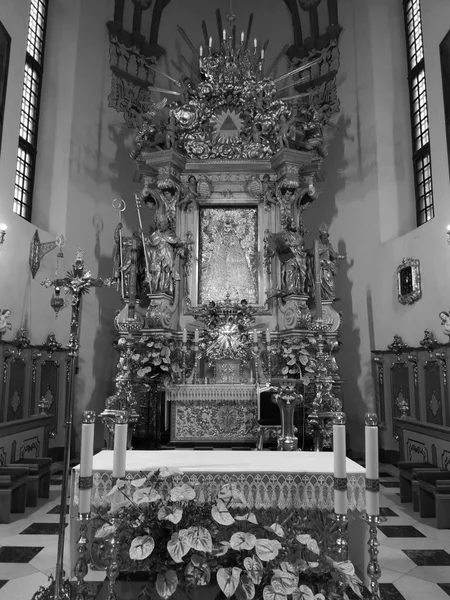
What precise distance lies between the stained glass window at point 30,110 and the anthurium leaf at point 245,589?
8.27 meters

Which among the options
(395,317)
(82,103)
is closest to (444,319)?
(395,317)

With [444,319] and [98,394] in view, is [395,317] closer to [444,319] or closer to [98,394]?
A: [444,319]

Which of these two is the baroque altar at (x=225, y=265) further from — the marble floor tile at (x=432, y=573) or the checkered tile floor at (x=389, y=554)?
the marble floor tile at (x=432, y=573)

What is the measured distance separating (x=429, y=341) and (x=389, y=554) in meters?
3.94

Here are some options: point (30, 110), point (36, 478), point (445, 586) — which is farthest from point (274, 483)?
point (30, 110)

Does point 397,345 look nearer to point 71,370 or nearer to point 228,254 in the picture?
point 228,254

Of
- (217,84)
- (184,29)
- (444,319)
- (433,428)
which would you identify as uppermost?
(184,29)

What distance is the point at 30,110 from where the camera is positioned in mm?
9289

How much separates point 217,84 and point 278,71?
2.67m

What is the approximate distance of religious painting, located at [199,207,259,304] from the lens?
31.7 feet

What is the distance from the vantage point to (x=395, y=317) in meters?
8.93

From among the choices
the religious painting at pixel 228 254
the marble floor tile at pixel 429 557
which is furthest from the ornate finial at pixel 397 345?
the marble floor tile at pixel 429 557

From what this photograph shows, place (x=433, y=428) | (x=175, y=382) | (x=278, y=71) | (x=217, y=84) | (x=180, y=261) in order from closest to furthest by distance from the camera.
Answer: (x=433, y=428) → (x=175, y=382) → (x=180, y=261) → (x=217, y=84) → (x=278, y=71)

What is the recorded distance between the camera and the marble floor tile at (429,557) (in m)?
3.87
